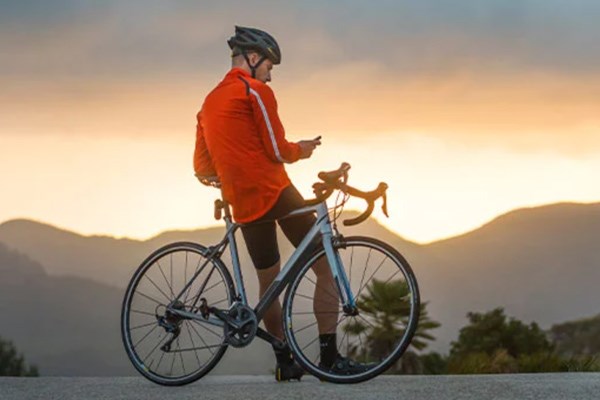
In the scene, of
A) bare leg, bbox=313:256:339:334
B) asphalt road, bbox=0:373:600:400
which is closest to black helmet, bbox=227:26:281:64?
bare leg, bbox=313:256:339:334

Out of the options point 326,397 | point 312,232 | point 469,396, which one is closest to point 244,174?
point 312,232

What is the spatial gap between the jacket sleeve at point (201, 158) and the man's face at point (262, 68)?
1.71 ft

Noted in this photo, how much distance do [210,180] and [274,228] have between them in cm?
59

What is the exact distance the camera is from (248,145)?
7402mm

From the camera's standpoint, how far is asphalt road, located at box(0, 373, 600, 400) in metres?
7.05

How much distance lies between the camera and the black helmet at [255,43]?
7.50 metres

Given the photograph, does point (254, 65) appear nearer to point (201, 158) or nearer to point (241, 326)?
point (201, 158)

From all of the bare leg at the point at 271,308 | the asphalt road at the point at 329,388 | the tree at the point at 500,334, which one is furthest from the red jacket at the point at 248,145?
the tree at the point at 500,334

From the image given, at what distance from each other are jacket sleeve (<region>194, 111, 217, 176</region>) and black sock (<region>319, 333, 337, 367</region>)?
1.35m

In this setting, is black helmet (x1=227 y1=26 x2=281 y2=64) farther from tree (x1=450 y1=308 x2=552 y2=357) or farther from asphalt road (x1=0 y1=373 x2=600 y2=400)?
tree (x1=450 y1=308 x2=552 y2=357)

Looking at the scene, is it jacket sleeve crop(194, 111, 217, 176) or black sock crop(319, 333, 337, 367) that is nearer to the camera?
black sock crop(319, 333, 337, 367)

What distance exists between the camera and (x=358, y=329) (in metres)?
7.32

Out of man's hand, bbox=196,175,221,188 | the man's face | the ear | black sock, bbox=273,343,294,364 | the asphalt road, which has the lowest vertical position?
the asphalt road

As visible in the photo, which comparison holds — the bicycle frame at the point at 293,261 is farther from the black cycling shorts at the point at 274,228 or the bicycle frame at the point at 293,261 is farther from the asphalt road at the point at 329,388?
the asphalt road at the point at 329,388
